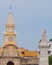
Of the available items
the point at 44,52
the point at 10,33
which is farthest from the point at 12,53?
the point at 44,52

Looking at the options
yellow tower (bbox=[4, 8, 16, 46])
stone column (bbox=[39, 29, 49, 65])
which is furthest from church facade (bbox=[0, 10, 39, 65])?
stone column (bbox=[39, 29, 49, 65])

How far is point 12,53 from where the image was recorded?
9538 centimetres

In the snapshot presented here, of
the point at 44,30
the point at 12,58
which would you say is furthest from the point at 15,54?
the point at 44,30

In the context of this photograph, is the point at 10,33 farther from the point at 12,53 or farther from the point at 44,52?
the point at 44,52

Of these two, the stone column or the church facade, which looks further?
the church facade

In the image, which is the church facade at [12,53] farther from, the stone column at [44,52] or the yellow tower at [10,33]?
the stone column at [44,52]

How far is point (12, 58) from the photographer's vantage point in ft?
313

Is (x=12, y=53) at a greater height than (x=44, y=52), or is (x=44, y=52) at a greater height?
(x=12, y=53)

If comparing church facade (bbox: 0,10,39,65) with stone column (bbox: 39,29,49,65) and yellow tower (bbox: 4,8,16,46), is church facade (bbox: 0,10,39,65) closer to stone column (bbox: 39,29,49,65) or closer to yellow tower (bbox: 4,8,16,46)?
yellow tower (bbox: 4,8,16,46)

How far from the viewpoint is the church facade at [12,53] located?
94.7 m

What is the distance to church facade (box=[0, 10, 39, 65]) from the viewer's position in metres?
94.7

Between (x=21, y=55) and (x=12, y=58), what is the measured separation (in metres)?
2.82

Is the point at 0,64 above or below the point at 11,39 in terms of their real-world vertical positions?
below

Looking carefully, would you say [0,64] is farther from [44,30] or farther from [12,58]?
[44,30]
